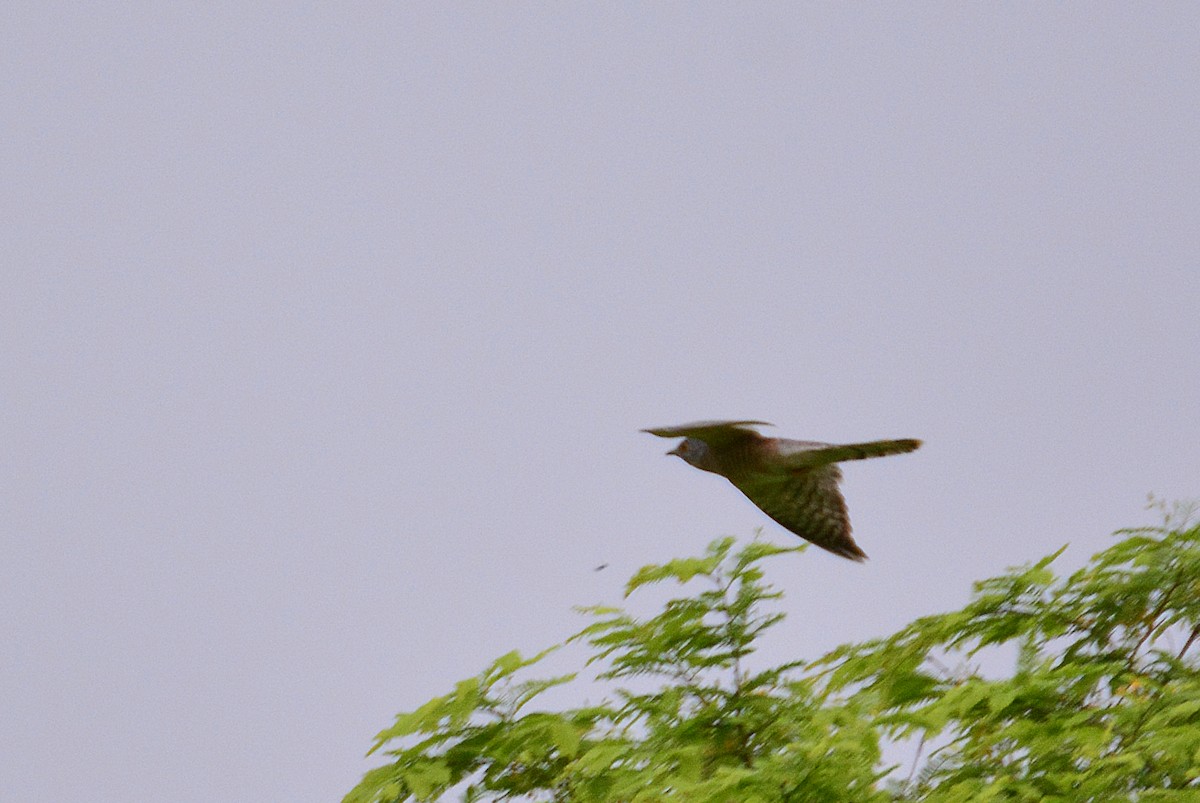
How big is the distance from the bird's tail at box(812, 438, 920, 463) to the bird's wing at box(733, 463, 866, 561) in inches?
27.4

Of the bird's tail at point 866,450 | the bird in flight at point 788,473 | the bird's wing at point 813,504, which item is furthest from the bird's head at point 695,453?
the bird's tail at point 866,450

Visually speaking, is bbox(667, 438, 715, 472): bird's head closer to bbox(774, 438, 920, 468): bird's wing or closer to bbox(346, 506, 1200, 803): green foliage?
bbox(774, 438, 920, 468): bird's wing

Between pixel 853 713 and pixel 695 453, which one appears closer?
pixel 853 713

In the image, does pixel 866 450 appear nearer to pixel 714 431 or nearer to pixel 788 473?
pixel 714 431

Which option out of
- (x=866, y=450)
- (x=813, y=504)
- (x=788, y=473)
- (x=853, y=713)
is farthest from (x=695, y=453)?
(x=853, y=713)

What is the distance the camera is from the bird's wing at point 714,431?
22.0 feet

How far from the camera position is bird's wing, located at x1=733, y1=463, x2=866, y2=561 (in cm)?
866

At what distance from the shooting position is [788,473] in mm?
8469

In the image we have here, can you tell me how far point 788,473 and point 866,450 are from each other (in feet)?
3.78

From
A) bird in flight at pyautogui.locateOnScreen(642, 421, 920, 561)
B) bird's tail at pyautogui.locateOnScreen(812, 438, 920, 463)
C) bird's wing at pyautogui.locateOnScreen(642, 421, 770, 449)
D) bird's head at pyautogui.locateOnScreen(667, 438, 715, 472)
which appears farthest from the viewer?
bird's head at pyautogui.locateOnScreen(667, 438, 715, 472)

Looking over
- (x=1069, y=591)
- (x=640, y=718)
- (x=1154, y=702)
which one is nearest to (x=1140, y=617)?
(x=1069, y=591)

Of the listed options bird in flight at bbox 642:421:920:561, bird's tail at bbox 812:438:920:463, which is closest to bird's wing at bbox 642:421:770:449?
bird in flight at bbox 642:421:920:561

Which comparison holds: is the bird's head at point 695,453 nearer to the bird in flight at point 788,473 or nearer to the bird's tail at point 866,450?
the bird in flight at point 788,473

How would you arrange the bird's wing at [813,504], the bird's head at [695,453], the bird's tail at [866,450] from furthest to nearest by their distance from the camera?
the bird's wing at [813,504] < the bird's head at [695,453] < the bird's tail at [866,450]
